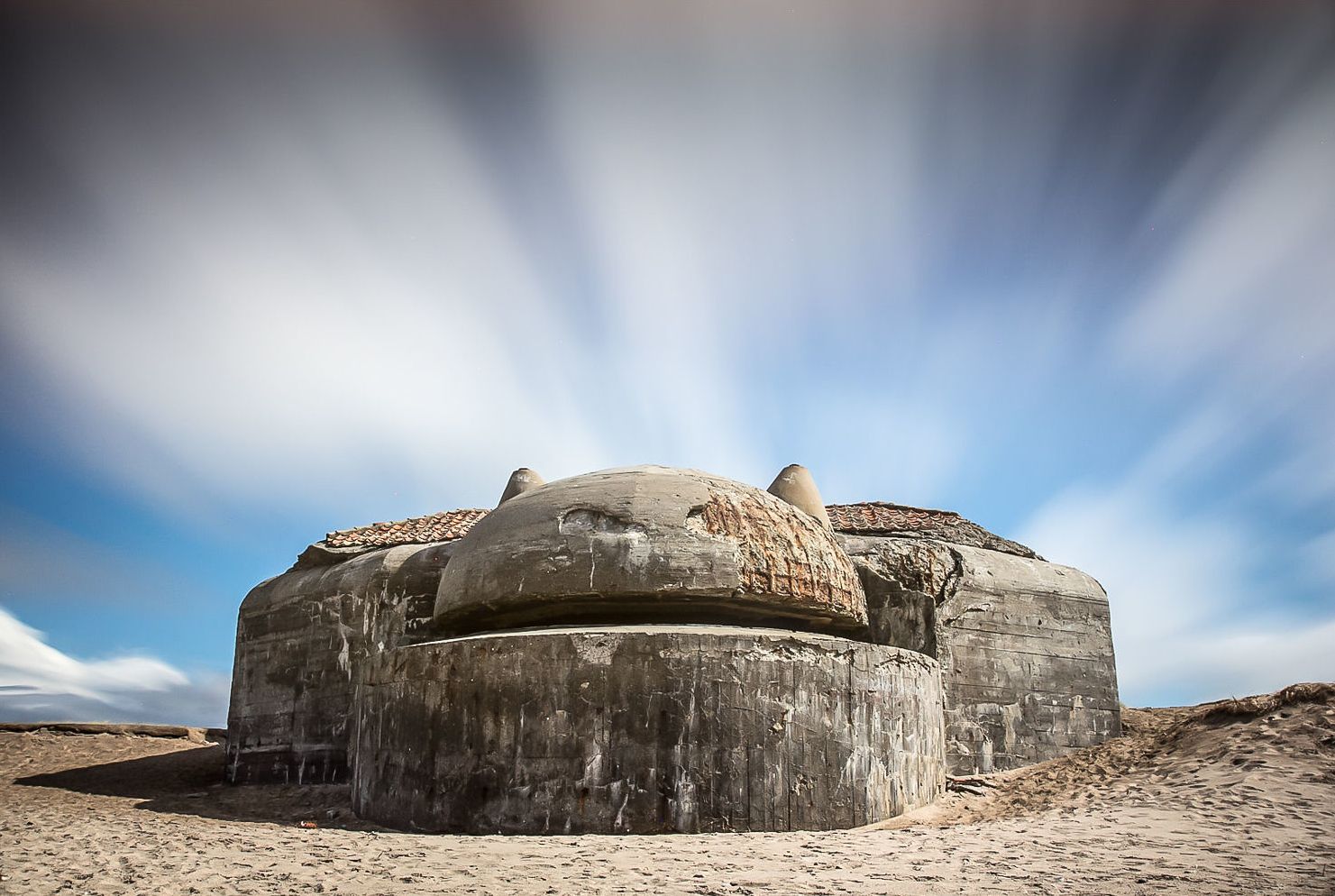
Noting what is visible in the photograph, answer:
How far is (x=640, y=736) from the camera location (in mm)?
5059

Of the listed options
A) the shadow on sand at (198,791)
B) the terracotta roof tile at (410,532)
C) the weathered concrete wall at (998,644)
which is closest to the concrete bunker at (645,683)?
the shadow on sand at (198,791)

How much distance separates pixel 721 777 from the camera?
502 cm

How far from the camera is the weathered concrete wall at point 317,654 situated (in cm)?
981

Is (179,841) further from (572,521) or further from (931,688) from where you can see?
(931,688)

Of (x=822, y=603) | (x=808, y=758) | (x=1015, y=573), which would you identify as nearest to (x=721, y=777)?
(x=808, y=758)

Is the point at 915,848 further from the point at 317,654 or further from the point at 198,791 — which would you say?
the point at 198,791

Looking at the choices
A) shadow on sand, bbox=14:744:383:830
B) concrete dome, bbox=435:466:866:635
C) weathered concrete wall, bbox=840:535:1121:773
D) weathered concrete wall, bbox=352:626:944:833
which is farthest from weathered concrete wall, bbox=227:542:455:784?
weathered concrete wall, bbox=840:535:1121:773

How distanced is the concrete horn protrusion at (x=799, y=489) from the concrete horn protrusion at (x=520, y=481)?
8.89 ft

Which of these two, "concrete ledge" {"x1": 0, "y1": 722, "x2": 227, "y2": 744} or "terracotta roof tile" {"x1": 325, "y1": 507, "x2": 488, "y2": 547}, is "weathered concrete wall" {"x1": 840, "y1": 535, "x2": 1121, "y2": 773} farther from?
"concrete ledge" {"x1": 0, "y1": 722, "x2": 227, "y2": 744}

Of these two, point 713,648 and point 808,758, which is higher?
point 713,648

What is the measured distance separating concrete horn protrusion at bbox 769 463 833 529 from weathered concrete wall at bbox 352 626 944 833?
3783mm

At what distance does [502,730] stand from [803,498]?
16.0ft

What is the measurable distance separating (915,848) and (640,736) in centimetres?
147

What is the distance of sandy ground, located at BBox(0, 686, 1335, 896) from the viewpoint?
12.1ft
